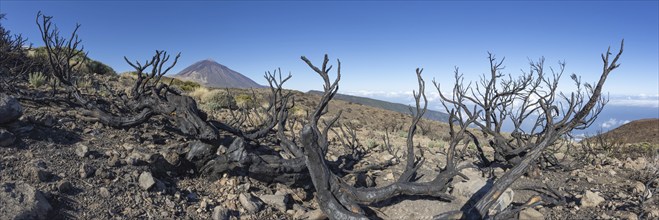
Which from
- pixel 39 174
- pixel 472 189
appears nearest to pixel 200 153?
pixel 39 174

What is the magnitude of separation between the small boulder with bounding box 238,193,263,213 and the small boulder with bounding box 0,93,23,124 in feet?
9.88

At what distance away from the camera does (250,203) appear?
452 cm

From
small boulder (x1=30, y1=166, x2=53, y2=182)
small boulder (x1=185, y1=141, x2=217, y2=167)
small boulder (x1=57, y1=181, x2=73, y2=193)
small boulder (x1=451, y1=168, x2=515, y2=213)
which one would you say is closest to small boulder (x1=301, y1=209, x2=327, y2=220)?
small boulder (x1=185, y1=141, x2=217, y2=167)

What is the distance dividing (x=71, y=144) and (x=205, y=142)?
167cm

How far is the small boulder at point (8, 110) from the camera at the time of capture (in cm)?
443

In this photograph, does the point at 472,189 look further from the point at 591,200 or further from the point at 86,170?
the point at 86,170

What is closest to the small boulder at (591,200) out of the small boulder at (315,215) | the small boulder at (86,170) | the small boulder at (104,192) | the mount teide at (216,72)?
the small boulder at (315,215)

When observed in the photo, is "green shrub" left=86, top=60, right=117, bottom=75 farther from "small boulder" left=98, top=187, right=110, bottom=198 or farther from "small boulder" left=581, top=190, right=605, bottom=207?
"small boulder" left=581, top=190, right=605, bottom=207

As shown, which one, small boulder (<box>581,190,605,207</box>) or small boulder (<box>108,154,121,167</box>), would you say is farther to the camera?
small boulder (<box>581,190,605,207</box>)

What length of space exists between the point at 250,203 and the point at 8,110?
3.22 metres

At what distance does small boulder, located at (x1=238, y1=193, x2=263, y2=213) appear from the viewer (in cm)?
450

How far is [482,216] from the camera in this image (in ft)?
12.7

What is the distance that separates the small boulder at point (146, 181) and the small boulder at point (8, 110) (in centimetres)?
188

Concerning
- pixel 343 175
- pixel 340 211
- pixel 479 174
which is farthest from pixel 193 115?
pixel 479 174
